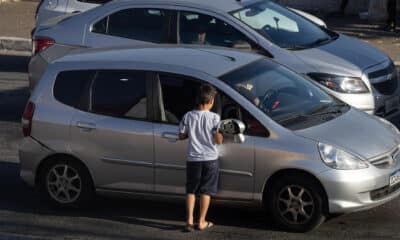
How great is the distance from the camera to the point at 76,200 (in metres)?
8.77

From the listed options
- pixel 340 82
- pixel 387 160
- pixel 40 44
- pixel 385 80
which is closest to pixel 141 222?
pixel 387 160

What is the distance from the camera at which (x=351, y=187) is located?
777cm

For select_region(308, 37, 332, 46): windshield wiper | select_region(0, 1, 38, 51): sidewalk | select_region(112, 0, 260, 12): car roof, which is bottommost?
select_region(0, 1, 38, 51): sidewalk

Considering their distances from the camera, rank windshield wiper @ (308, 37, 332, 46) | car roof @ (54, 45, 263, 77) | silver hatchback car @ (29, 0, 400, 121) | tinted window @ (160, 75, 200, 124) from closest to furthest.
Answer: tinted window @ (160, 75, 200, 124)
car roof @ (54, 45, 263, 77)
silver hatchback car @ (29, 0, 400, 121)
windshield wiper @ (308, 37, 332, 46)

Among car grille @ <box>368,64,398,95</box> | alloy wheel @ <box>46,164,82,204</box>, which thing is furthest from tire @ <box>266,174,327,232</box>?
car grille @ <box>368,64,398,95</box>

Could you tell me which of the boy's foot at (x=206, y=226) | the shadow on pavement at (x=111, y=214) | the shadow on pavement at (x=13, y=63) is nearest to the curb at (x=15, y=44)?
the shadow on pavement at (x=13, y=63)

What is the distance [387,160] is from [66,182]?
9.25 ft

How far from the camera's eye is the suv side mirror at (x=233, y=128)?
794 cm

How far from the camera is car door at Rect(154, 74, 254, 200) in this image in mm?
8031

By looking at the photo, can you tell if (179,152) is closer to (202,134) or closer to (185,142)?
(185,142)

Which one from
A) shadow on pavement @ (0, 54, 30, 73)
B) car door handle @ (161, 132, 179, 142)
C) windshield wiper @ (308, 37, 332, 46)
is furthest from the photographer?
shadow on pavement @ (0, 54, 30, 73)

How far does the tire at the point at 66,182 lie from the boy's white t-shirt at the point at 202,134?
120 centimetres

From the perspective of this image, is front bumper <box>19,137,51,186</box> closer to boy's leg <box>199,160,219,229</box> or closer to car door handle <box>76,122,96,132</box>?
car door handle <box>76,122,96,132</box>

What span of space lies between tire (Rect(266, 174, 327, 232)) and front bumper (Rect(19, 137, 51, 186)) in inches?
83.9
